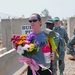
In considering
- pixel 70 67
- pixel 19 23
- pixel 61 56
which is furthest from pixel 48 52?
pixel 19 23

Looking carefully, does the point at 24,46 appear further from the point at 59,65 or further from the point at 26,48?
the point at 59,65

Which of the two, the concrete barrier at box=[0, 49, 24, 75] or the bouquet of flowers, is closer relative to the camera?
the bouquet of flowers

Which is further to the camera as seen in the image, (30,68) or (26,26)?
(26,26)

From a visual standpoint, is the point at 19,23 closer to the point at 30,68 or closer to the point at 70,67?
the point at 70,67

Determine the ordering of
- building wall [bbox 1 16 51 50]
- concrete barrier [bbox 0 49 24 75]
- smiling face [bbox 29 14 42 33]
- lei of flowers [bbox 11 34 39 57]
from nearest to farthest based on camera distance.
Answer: lei of flowers [bbox 11 34 39 57] < smiling face [bbox 29 14 42 33] < concrete barrier [bbox 0 49 24 75] < building wall [bbox 1 16 51 50]

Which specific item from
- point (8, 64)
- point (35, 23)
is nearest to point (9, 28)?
point (8, 64)

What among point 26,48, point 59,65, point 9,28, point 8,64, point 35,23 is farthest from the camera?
point 9,28

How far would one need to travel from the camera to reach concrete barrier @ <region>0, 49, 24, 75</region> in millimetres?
7850

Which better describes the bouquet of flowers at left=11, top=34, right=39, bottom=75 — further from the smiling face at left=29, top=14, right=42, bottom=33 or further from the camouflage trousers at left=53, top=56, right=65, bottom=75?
the camouflage trousers at left=53, top=56, right=65, bottom=75

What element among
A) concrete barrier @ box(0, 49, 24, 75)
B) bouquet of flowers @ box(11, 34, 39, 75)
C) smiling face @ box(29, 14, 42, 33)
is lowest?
concrete barrier @ box(0, 49, 24, 75)

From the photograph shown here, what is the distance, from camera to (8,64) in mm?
8609

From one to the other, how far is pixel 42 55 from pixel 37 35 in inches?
12.8

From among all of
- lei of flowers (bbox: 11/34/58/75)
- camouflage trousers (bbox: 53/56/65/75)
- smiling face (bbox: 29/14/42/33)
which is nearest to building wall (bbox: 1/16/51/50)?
camouflage trousers (bbox: 53/56/65/75)

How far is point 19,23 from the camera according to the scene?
21203 mm
